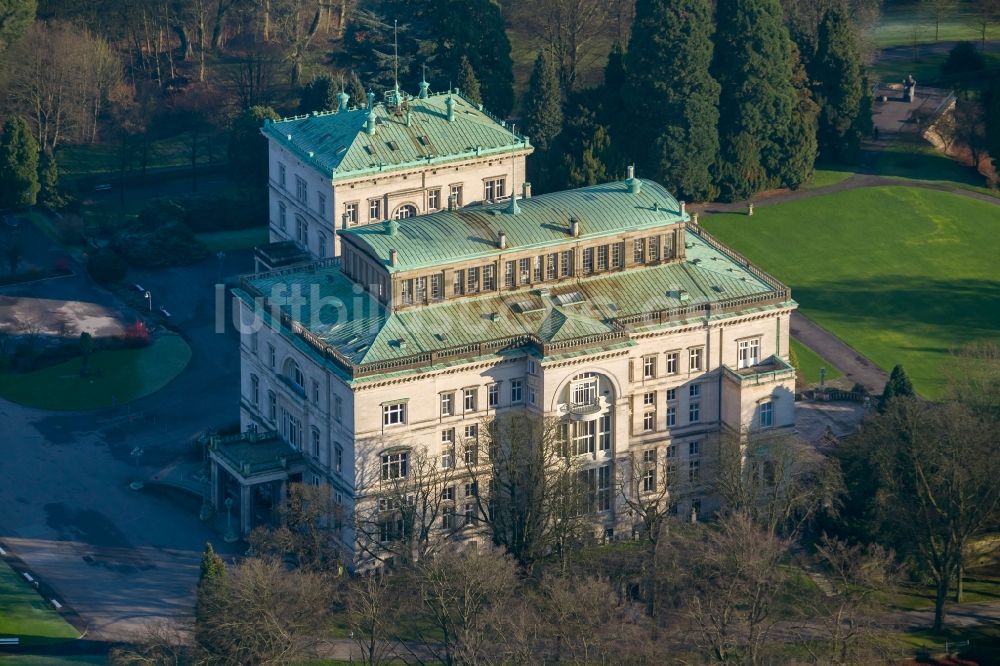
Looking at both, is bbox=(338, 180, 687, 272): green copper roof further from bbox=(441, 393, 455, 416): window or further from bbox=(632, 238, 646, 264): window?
bbox=(441, 393, 455, 416): window

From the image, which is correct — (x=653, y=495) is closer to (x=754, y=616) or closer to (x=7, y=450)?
(x=754, y=616)

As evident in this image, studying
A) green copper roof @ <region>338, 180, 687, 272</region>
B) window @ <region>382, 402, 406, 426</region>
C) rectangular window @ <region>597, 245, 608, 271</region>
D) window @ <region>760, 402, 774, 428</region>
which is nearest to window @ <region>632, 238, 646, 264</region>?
green copper roof @ <region>338, 180, 687, 272</region>

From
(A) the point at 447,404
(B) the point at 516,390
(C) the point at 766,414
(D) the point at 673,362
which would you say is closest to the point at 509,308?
(B) the point at 516,390

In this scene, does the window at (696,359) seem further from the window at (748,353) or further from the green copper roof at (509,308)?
the window at (748,353)

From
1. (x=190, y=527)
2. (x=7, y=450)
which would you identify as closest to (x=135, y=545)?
(x=190, y=527)

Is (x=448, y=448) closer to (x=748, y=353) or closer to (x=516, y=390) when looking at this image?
(x=516, y=390)

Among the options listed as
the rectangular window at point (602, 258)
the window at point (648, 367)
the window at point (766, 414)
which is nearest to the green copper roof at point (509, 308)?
the rectangular window at point (602, 258)
